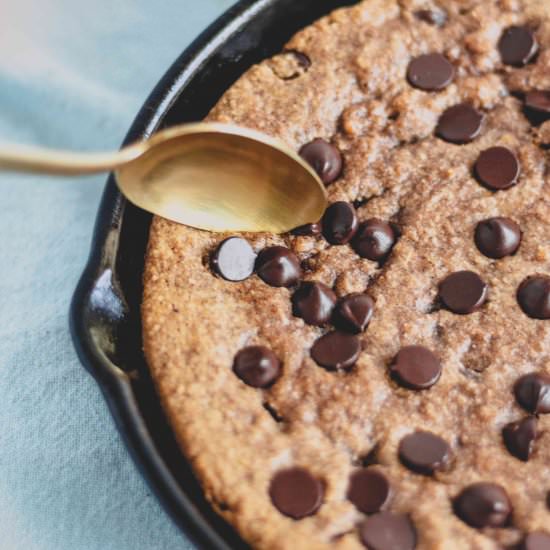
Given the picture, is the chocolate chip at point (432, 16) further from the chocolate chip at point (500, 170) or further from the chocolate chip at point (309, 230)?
the chocolate chip at point (309, 230)

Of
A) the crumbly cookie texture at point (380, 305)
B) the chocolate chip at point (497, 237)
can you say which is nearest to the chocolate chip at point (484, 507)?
the crumbly cookie texture at point (380, 305)

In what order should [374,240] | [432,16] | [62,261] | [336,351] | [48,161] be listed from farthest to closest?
1. [62,261]
2. [432,16]
3. [374,240]
4. [336,351]
5. [48,161]

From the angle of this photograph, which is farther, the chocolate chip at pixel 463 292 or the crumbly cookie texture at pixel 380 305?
the chocolate chip at pixel 463 292

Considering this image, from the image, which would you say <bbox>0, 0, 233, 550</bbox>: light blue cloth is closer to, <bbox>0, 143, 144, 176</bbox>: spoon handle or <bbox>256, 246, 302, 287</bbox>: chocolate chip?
<bbox>256, 246, 302, 287</bbox>: chocolate chip

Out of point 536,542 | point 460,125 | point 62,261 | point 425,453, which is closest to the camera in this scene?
point 536,542

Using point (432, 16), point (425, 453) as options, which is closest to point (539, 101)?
point (432, 16)

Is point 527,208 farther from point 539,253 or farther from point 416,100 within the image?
point 416,100

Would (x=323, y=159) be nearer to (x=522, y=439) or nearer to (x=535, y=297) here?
(x=535, y=297)
